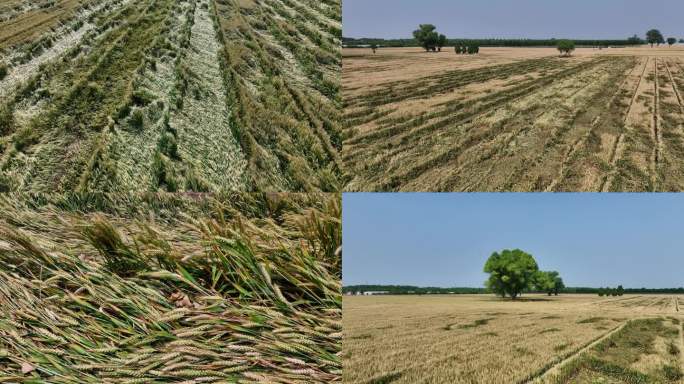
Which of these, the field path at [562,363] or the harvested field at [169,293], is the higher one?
the harvested field at [169,293]

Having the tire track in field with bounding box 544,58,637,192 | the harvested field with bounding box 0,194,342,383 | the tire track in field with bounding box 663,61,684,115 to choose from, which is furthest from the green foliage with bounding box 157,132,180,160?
the tire track in field with bounding box 663,61,684,115

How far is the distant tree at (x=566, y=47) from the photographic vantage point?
20.6m

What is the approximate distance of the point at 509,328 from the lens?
6965mm

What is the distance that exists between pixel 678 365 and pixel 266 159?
14.2 ft

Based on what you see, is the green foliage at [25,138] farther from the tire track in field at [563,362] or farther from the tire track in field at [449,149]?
the tire track in field at [563,362]

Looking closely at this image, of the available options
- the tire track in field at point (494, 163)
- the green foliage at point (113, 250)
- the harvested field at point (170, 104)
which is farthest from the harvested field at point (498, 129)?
the green foliage at point (113, 250)

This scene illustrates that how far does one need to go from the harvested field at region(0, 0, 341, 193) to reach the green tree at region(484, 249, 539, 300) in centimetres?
477

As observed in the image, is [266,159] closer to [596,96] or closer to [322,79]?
[322,79]

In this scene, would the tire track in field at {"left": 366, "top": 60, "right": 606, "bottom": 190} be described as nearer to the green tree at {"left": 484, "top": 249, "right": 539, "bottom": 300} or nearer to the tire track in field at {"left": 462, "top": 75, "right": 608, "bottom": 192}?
the tire track in field at {"left": 462, "top": 75, "right": 608, "bottom": 192}

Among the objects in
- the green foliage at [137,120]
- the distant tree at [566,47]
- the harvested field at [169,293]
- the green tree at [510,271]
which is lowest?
the green tree at [510,271]

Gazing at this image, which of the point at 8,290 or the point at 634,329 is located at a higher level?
the point at 8,290

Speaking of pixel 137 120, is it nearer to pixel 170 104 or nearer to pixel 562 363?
pixel 170 104

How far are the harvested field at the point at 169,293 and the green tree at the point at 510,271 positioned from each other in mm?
5794

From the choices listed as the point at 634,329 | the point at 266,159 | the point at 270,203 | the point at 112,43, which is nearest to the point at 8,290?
the point at 270,203
